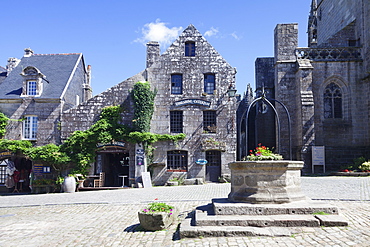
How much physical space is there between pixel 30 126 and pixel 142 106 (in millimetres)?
6364

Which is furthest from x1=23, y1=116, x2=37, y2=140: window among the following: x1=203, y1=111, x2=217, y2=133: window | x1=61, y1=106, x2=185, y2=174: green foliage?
x1=203, y1=111, x2=217, y2=133: window

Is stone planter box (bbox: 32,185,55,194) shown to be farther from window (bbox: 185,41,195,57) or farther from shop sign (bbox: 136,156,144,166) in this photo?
window (bbox: 185,41,195,57)

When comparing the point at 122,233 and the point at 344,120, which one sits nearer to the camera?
the point at 122,233

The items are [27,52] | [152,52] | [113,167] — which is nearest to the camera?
[152,52]

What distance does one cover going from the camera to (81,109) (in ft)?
58.4

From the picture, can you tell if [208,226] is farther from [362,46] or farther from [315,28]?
[315,28]

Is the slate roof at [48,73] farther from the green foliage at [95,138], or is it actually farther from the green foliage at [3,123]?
the green foliage at [95,138]

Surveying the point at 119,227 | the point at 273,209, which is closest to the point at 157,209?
the point at 119,227

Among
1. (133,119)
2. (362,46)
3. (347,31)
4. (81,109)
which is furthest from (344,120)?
(81,109)

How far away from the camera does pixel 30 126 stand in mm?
17953

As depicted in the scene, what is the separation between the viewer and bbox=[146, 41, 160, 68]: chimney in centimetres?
1905

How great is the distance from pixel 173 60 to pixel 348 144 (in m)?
10.8

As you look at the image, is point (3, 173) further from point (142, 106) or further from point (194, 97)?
point (194, 97)

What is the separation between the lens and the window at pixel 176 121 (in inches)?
709
